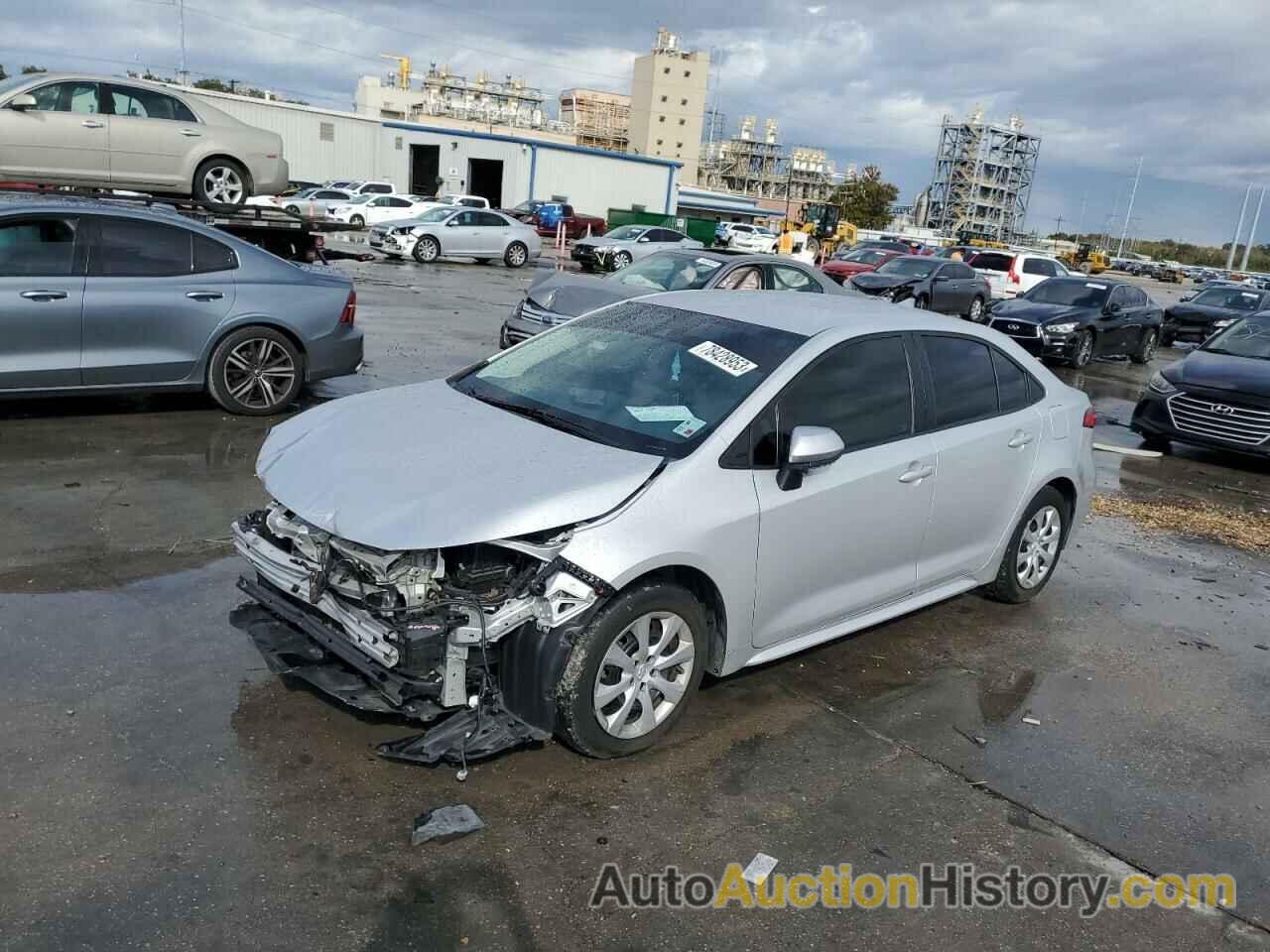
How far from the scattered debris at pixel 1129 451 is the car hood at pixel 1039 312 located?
7003 millimetres

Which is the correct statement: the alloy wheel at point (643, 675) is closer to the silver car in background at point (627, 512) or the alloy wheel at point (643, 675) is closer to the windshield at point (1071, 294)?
the silver car in background at point (627, 512)

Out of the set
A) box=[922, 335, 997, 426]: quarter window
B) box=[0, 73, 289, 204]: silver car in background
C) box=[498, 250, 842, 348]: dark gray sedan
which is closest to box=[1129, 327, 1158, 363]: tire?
box=[498, 250, 842, 348]: dark gray sedan

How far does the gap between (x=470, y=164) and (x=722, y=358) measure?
172 feet

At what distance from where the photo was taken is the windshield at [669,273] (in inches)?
472

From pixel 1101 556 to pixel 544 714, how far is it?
200 inches

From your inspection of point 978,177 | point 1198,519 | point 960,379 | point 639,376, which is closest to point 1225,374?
point 1198,519

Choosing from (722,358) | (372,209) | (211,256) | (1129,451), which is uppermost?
(722,358)

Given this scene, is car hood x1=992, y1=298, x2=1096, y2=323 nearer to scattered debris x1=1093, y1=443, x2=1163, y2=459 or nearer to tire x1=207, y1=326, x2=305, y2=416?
scattered debris x1=1093, y1=443, x2=1163, y2=459

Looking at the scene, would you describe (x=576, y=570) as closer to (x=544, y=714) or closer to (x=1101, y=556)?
(x=544, y=714)

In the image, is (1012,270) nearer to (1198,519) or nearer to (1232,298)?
(1232,298)

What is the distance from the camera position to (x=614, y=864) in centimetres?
332

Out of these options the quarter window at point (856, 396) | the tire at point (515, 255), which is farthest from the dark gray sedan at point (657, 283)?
the tire at point (515, 255)

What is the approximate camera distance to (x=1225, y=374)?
10.5 m

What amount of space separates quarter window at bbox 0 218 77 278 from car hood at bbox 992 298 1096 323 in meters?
15.1
